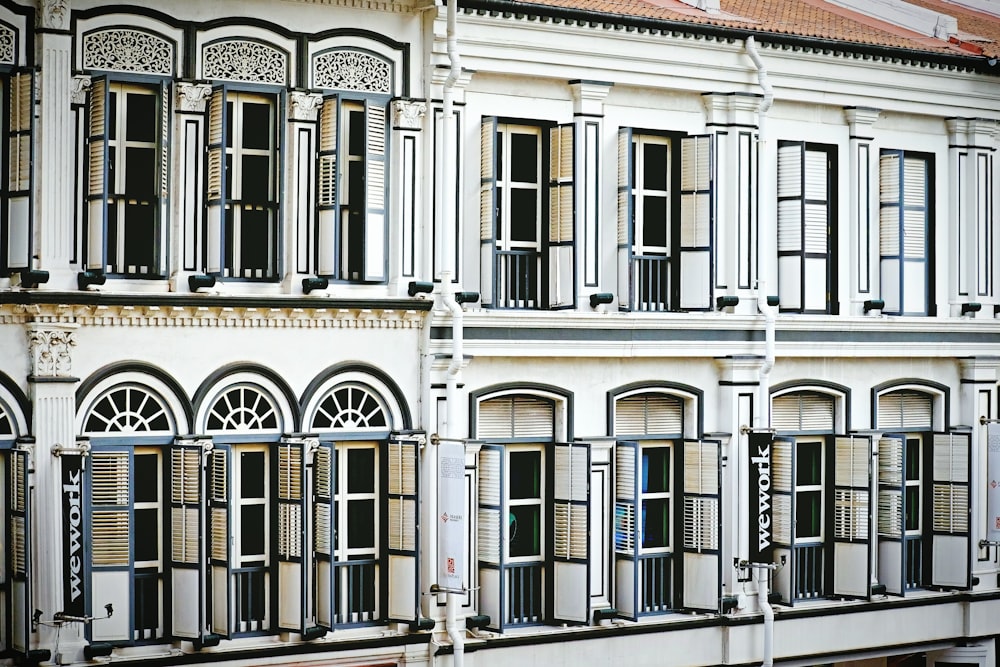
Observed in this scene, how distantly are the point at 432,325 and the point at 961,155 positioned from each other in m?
7.90

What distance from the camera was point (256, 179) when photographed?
18531mm

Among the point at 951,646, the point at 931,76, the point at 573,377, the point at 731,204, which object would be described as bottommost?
the point at 951,646

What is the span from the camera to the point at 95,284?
57.0 feet

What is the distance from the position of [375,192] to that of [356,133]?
658mm

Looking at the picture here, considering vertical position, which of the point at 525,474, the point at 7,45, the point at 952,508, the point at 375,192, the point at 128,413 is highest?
the point at 7,45

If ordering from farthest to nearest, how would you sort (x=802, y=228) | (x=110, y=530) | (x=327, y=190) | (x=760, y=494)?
(x=802, y=228) → (x=760, y=494) → (x=327, y=190) → (x=110, y=530)

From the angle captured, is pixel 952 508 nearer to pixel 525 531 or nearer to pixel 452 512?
pixel 525 531

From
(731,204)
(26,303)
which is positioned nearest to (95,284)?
(26,303)

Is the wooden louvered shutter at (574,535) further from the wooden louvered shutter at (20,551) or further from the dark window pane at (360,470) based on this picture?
the wooden louvered shutter at (20,551)

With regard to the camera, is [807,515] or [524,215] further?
[807,515]

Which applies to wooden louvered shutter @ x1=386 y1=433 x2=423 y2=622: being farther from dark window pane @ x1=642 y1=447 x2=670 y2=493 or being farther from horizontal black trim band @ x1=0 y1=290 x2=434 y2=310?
dark window pane @ x1=642 y1=447 x2=670 y2=493

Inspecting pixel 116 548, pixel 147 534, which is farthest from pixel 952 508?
pixel 116 548

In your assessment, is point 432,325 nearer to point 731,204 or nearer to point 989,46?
point 731,204

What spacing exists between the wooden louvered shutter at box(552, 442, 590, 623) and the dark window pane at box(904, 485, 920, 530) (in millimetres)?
5128
